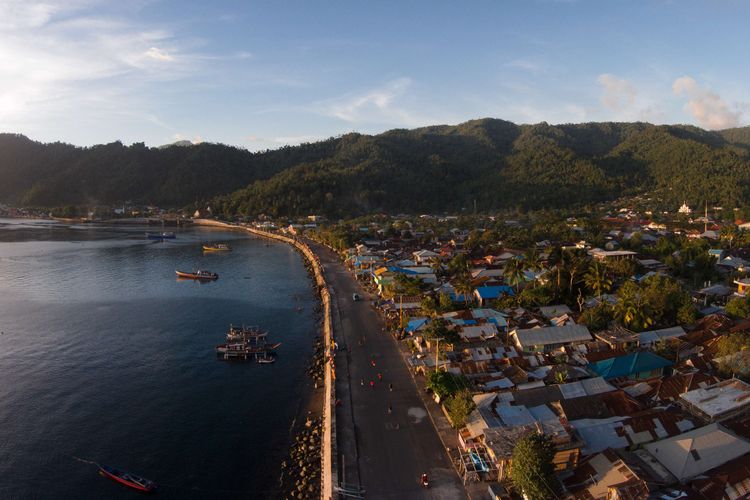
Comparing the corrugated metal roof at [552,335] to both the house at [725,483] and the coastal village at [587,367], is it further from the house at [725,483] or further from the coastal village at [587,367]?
the house at [725,483]

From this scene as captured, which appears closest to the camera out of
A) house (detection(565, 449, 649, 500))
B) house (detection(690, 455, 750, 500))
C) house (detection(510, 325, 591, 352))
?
house (detection(565, 449, 649, 500))

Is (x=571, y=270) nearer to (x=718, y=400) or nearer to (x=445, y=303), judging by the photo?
(x=445, y=303)

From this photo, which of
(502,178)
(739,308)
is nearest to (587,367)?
(739,308)

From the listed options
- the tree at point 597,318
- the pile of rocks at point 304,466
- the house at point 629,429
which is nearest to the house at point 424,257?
the tree at point 597,318

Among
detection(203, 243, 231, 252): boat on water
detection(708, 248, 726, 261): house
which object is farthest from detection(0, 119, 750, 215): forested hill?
detection(708, 248, 726, 261): house

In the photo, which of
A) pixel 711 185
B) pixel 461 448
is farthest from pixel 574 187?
pixel 461 448

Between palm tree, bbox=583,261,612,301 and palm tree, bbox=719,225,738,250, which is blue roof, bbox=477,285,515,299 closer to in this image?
palm tree, bbox=583,261,612,301

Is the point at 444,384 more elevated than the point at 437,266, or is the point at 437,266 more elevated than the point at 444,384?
the point at 437,266
